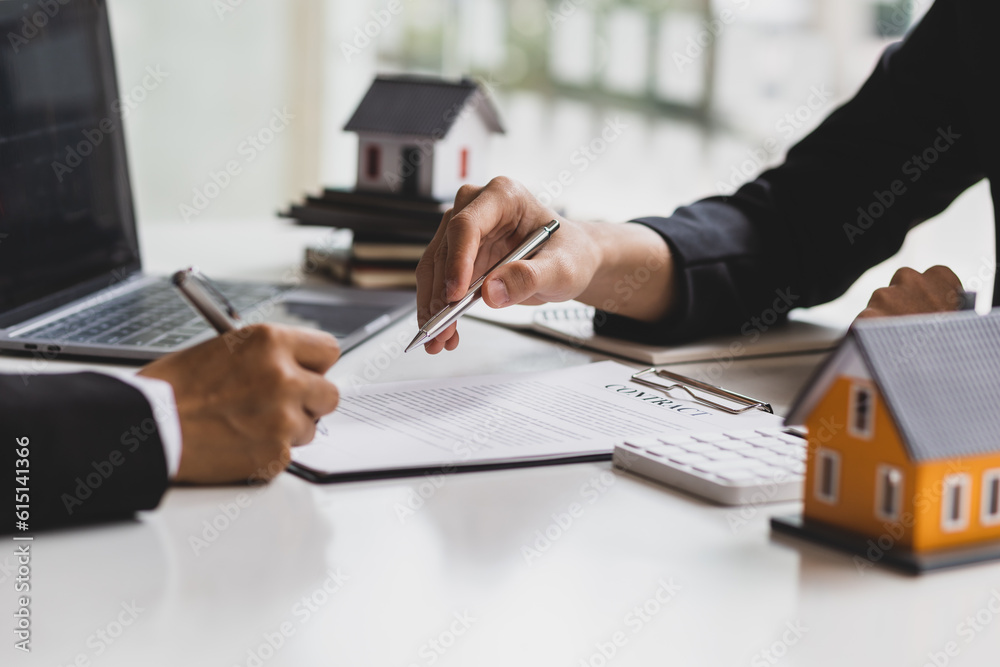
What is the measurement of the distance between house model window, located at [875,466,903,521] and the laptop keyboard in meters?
0.71

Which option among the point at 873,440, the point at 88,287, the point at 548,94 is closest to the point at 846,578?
the point at 873,440

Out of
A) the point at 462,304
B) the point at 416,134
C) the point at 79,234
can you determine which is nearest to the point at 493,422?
the point at 462,304

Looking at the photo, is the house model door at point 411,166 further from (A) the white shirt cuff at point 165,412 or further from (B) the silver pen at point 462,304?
(A) the white shirt cuff at point 165,412

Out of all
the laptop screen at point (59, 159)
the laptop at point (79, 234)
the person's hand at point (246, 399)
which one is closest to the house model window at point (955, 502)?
the person's hand at point (246, 399)

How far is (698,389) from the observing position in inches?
38.0

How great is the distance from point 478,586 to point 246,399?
22 centimetres

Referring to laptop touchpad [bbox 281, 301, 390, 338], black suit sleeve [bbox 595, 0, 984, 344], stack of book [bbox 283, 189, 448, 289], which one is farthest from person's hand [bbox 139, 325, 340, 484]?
stack of book [bbox 283, 189, 448, 289]

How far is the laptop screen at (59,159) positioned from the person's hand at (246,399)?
19.6 inches

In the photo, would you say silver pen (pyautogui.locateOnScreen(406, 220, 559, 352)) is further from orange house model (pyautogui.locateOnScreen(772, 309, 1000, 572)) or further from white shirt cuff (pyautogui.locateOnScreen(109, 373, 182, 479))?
orange house model (pyautogui.locateOnScreen(772, 309, 1000, 572))

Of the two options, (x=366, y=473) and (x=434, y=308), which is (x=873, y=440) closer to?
(x=366, y=473)

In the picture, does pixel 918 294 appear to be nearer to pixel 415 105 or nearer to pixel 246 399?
pixel 246 399

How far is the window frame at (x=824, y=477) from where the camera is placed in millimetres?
617

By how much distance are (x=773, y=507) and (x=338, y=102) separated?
13.2 ft

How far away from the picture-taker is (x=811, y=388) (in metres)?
0.61
